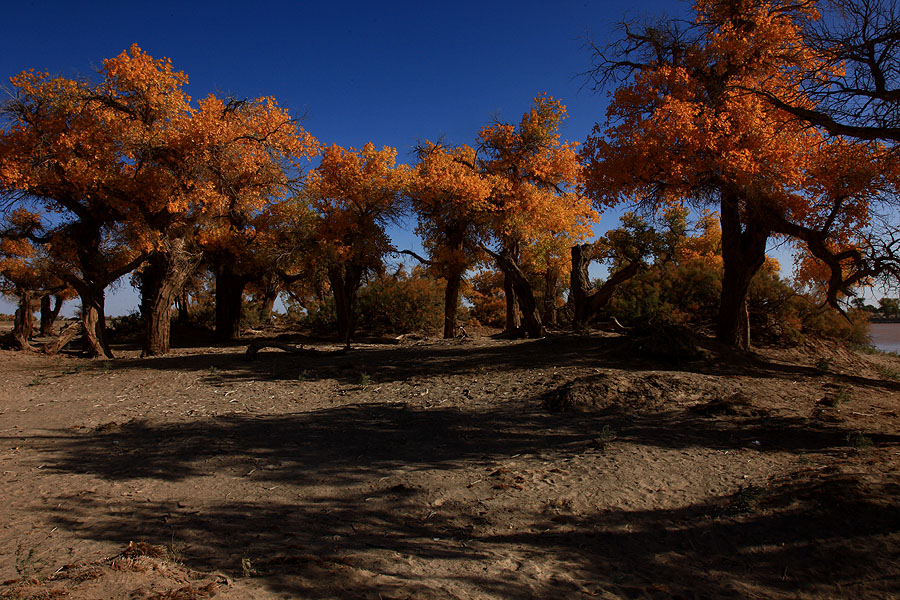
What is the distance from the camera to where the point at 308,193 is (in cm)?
1722

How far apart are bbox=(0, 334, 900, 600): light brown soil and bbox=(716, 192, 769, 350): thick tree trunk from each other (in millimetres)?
2308

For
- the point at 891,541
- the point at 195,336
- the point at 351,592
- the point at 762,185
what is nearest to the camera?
the point at 351,592

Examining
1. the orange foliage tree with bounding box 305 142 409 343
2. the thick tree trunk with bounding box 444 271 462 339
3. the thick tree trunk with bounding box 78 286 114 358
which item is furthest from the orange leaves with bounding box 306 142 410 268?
the thick tree trunk with bounding box 78 286 114 358

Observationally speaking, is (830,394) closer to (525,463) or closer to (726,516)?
(726,516)

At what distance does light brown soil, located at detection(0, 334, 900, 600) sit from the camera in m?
3.26

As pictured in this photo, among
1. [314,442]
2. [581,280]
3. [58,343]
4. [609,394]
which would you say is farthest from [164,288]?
[609,394]

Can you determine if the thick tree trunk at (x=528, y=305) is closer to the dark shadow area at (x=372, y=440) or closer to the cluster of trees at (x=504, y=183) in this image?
the cluster of trees at (x=504, y=183)

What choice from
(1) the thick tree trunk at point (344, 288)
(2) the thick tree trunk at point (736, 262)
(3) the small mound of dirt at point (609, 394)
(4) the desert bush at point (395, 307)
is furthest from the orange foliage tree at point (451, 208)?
(3) the small mound of dirt at point (609, 394)

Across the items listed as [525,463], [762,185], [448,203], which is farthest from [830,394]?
[448,203]

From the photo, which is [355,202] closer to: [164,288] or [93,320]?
[164,288]

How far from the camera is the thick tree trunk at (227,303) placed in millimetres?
19688

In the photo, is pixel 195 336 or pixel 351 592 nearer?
pixel 351 592

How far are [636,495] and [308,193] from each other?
15.1m

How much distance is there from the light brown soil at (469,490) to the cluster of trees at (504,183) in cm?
347
